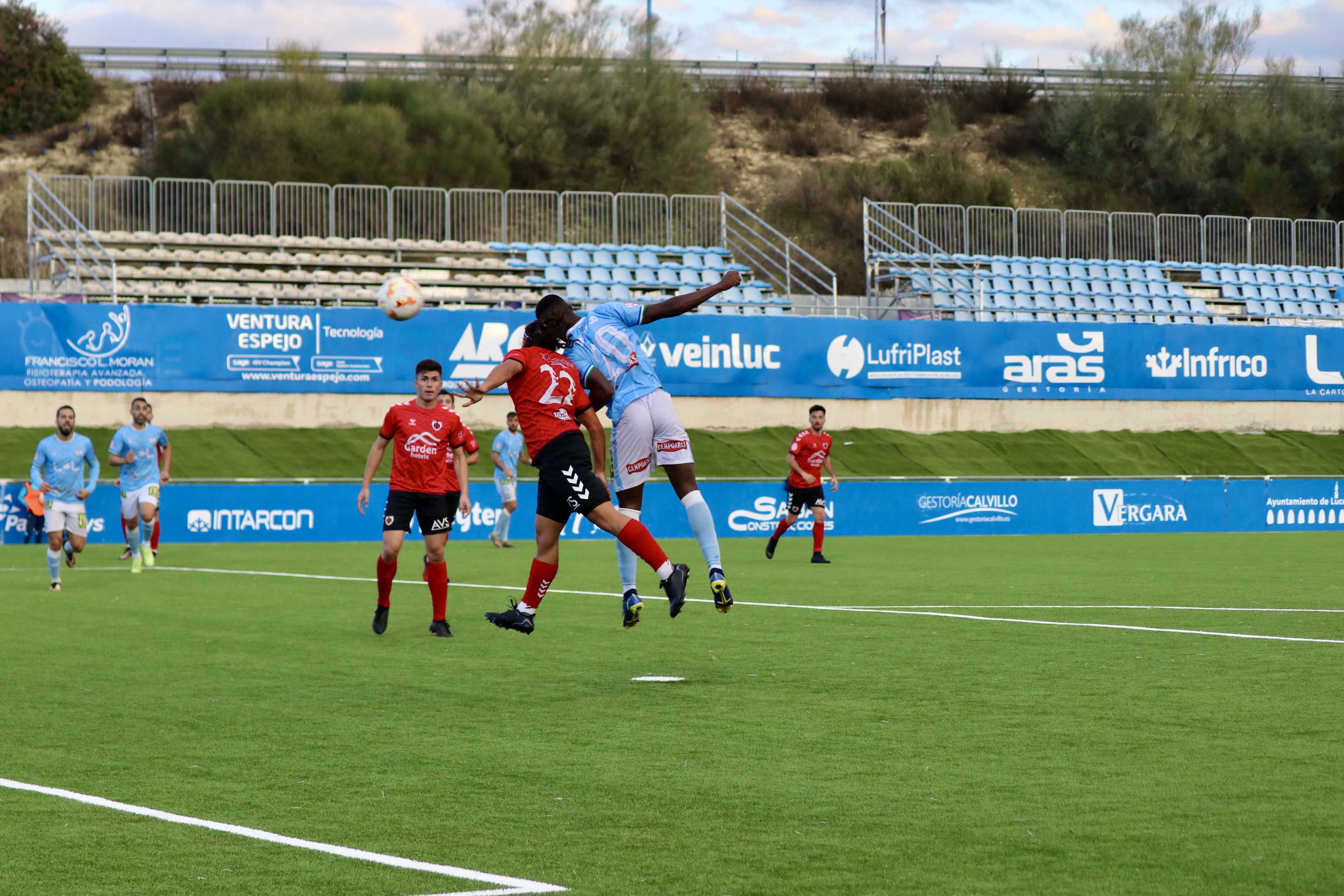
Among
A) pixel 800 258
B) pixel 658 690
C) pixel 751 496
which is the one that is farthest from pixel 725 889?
pixel 800 258

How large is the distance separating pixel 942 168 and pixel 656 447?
4843 centimetres

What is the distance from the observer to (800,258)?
46.2m

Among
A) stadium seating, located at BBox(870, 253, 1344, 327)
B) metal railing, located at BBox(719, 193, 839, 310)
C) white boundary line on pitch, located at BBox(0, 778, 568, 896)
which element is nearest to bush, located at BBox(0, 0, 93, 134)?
metal railing, located at BBox(719, 193, 839, 310)

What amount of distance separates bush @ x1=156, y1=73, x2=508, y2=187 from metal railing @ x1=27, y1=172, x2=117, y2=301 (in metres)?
11.0

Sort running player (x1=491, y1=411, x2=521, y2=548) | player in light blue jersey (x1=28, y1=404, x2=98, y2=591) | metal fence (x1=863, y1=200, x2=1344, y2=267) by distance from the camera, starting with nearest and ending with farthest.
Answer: player in light blue jersey (x1=28, y1=404, x2=98, y2=591), running player (x1=491, y1=411, x2=521, y2=548), metal fence (x1=863, y1=200, x2=1344, y2=267)

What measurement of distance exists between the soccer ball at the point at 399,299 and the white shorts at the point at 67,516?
4137 mm

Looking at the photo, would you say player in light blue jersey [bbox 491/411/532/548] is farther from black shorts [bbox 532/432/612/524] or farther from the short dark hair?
black shorts [bbox 532/432/612/524]

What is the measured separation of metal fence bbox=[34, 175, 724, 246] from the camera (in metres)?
37.8

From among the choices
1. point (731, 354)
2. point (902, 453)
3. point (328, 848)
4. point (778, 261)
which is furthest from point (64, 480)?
point (778, 261)

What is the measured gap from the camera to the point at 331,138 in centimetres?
4800

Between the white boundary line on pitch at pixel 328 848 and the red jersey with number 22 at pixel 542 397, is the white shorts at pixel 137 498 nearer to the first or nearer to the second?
the red jersey with number 22 at pixel 542 397

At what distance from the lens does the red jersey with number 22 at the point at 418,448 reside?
12.2 meters

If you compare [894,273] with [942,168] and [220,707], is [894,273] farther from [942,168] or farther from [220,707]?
[220,707]

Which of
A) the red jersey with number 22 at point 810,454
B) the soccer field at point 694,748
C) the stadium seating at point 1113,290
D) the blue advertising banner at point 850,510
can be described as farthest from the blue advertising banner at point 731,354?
the soccer field at point 694,748
